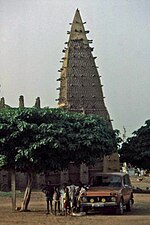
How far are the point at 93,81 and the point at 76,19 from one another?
8076 mm

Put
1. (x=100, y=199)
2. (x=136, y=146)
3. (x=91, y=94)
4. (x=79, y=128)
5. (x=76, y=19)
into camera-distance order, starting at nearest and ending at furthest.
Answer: (x=100, y=199)
(x=79, y=128)
(x=136, y=146)
(x=91, y=94)
(x=76, y=19)

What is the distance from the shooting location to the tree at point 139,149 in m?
37.2

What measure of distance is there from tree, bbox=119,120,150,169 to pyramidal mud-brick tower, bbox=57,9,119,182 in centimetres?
1326

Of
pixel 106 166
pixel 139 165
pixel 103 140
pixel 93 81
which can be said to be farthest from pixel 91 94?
pixel 103 140

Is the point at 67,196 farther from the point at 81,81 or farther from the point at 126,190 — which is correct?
the point at 81,81

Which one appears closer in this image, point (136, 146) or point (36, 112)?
point (36, 112)

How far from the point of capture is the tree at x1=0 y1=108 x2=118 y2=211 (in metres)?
20.0

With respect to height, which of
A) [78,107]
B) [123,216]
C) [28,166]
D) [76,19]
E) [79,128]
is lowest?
[123,216]

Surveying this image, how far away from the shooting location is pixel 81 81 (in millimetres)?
53938

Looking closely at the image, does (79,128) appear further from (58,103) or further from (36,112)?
(58,103)

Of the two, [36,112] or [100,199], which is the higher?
[36,112]

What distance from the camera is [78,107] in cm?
5306

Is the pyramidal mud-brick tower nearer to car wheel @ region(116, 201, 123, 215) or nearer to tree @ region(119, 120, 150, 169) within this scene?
tree @ region(119, 120, 150, 169)

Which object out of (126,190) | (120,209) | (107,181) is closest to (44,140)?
(107,181)
